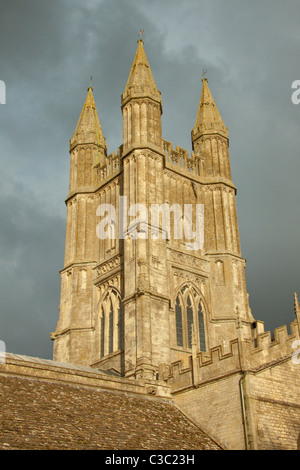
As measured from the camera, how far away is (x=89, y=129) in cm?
4372

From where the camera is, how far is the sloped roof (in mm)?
17125

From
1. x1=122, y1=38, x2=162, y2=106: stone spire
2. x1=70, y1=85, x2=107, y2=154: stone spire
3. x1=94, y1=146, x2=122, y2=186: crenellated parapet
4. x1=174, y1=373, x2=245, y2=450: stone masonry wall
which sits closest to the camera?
x1=174, y1=373, x2=245, y2=450: stone masonry wall

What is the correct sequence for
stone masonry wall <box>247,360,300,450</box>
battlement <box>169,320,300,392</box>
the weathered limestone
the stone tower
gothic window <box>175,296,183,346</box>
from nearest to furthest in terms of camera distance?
Result: stone masonry wall <box>247,360,300,450</box>
battlement <box>169,320,300,392</box>
the weathered limestone
the stone tower
gothic window <box>175,296,183,346</box>

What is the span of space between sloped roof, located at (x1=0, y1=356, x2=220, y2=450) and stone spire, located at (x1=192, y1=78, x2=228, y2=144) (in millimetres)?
23568

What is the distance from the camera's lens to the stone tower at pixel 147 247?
105ft

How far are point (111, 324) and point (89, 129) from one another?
50.1 ft

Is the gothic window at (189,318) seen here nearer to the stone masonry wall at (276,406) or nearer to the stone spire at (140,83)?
the stone masonry wall at (276,406)

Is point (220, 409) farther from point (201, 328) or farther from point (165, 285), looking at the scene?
point (201, 328)

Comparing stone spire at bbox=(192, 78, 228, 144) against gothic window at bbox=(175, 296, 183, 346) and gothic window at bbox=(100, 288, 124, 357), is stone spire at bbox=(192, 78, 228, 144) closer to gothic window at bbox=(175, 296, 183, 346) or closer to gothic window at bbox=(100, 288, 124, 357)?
gothic window at bbox=(175, 296, 183, 346)

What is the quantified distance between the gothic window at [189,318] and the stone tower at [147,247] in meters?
0.06

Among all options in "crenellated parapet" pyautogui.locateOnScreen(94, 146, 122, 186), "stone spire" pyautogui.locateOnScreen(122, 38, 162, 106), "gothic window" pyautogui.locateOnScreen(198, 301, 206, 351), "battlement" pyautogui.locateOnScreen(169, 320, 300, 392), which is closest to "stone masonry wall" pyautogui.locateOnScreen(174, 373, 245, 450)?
"battlement" pyautogui.locateOnScreen(169, 320, 300, 392)

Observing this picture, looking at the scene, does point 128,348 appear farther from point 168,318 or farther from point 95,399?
point 95,399

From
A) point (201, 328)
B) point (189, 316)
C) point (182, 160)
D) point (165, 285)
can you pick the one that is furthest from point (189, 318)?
point (182, 160)
